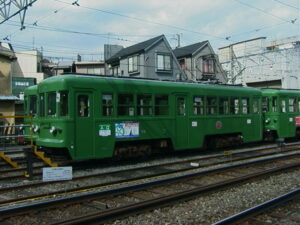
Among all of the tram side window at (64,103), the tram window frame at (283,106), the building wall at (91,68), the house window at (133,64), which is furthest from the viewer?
the building wall at (91,68)

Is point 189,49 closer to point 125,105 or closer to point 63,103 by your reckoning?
point 125,105

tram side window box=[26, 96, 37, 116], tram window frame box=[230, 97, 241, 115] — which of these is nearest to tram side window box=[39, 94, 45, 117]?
tram side window box=[26, 96, 37, 116]

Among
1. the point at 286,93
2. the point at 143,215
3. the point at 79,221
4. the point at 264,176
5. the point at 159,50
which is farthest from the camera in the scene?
the point at 159,50

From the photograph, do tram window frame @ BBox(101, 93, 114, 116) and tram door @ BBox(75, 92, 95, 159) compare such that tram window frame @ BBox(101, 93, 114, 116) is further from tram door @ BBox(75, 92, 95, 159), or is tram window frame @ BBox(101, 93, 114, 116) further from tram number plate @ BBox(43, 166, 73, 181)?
tram number plate @ BBox(43, 166, 73, 181)

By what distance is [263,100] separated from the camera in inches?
806

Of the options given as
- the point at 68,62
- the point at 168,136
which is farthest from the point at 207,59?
the point at 168,136

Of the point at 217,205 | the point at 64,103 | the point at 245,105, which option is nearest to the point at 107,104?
the point at 64,103

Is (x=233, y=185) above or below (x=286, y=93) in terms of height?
below

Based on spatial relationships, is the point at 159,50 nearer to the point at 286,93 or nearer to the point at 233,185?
the point at 286,93

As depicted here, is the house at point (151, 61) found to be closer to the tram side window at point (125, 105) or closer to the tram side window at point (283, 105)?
the tram side window at point (283, 105)

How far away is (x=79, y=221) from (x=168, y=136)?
8.52 metres

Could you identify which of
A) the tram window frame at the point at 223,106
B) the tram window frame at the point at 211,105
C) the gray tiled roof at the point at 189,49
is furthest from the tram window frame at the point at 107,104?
the gray tiled roof at the point at 189,49

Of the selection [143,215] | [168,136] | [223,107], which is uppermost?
[223,107]

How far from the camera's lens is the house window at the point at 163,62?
117 ft
